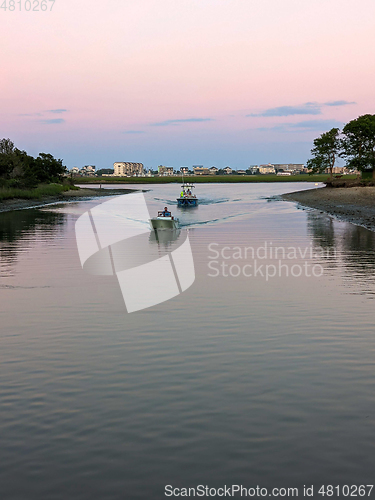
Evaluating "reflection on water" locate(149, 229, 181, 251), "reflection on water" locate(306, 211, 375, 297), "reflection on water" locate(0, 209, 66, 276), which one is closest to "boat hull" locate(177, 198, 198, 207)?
"reflection on water" locate(0, 209, 66, 276)

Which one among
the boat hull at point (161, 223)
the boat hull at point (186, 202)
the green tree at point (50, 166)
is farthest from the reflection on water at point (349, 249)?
Result: the green tree at point (50, 166)

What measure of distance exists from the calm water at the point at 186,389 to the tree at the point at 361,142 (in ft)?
351

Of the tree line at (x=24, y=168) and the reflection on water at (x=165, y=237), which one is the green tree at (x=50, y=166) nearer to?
the tree line at (x=24, y=168)

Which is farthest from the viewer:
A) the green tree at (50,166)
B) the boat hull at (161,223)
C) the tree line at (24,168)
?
the green tree at (50,166)

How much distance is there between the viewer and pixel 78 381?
1114cm

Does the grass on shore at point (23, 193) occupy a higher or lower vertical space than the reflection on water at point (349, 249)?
higher

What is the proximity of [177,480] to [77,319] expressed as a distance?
9.72 m

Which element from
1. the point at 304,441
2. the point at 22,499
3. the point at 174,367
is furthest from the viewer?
the point at 174,367

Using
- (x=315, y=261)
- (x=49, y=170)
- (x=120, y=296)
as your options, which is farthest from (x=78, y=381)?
(x=49, y=170)

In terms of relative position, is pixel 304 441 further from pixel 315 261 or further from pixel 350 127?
pixel 350 127

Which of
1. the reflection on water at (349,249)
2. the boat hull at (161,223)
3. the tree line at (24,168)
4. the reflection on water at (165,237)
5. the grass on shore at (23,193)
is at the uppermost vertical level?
the tree line at (24,168)

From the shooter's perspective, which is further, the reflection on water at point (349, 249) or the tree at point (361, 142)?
the tree at point (361, 142)

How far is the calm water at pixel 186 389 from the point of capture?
7.64 m

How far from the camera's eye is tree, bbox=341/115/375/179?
399 feet
